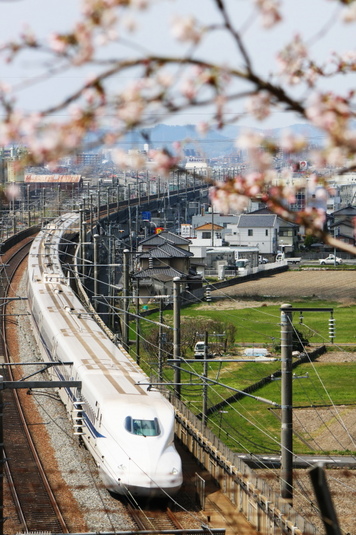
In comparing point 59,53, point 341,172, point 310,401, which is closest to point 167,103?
point 59,53

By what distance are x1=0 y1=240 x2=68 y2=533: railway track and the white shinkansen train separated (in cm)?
84

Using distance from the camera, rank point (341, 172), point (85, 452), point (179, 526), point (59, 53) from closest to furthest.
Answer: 1. point (59, 53)
2. point (341, 172)
3. point (179, 526)
4. point (85, 452)

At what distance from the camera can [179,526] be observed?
1044 cm

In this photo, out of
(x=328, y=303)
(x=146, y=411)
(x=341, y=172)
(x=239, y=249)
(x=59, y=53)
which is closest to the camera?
(x=59, y=53)

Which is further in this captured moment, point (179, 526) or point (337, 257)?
point (337, 257)

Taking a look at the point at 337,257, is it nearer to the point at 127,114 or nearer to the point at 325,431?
the point at 325,431

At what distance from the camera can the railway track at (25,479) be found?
10273 millimetres

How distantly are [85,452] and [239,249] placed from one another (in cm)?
4269

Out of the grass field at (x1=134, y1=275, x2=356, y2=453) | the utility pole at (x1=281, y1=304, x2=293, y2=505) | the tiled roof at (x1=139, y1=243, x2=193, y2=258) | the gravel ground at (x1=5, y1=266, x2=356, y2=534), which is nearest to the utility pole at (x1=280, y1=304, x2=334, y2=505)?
the utility pole at (x1=281, y1=304, x2=293, y2=505)

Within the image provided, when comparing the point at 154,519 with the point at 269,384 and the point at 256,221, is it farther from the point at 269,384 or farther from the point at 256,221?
the point at 256,221

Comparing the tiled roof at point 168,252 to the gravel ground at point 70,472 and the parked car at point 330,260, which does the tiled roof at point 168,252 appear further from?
the gravel ground at point 70,472

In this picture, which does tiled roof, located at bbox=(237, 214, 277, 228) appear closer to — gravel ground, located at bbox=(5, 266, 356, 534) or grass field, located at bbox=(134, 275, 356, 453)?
grass field, located at bbox=(134, 275, 356, 453)

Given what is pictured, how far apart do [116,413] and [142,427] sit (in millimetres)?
462

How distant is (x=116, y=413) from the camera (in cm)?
1162
